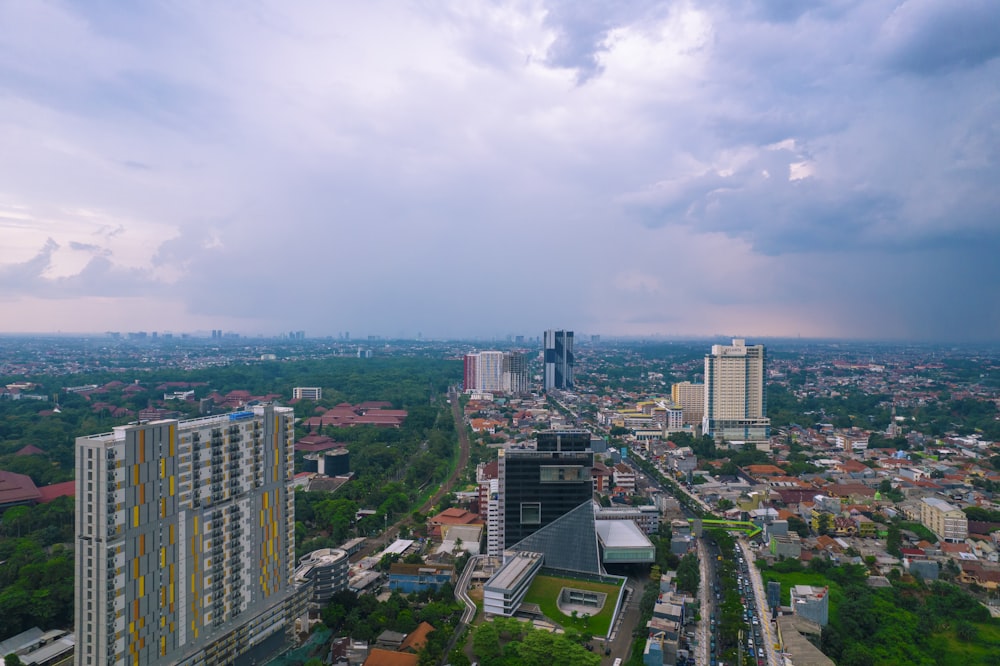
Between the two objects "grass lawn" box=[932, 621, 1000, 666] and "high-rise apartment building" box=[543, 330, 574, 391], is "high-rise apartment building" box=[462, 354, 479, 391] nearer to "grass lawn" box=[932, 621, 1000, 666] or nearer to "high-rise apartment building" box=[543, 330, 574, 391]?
"high-rise apartment building" box=[543, 330, 574, 391]

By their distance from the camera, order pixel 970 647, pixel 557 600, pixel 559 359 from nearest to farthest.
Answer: pixel 970 647, pixel 557 600, pixel 559 359

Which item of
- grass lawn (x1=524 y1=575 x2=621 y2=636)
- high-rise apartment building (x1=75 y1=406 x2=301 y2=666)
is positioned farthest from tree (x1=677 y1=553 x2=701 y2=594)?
high-rise apartment building (x1=75 y1=406 x2=301 y2=666)

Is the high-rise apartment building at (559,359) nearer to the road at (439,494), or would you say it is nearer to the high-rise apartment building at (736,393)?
the road at (439,494)

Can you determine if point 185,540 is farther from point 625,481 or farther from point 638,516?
point 625,481

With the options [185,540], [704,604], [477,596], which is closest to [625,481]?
[704,604]

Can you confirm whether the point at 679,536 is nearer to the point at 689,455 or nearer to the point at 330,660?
the point at 330,660

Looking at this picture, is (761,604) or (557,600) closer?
(557,600)

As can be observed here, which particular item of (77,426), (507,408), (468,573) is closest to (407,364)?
(507,408)
